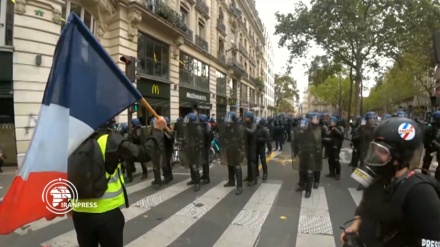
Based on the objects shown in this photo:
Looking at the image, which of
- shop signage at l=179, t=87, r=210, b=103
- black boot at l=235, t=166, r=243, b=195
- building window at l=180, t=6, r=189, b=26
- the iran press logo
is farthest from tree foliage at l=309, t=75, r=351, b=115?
the iran press logo

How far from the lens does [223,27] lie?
28.4m

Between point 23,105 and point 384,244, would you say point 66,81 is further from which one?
point 23,105

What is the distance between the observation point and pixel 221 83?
2880 centimetres

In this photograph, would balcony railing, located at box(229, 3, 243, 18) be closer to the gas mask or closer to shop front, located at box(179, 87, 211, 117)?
shop front, located at box(179, 87, 211, 117)

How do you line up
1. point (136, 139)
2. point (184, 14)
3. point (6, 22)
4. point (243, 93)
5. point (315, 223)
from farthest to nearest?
point (243, 93), point (184, 14), point (6, 22), point (136, 139), point (315, 223)

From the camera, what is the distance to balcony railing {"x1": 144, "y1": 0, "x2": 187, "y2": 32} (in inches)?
614

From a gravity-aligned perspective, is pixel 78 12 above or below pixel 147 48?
above

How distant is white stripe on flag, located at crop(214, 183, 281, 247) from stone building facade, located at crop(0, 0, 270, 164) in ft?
24.2

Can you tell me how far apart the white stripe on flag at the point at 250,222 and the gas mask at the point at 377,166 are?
8.70 feet

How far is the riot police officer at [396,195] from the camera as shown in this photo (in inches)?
59.1

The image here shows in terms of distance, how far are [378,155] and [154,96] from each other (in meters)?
15.1

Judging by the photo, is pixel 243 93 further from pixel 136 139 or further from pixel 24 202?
pixel 24 202

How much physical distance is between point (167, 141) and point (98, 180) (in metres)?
5.92

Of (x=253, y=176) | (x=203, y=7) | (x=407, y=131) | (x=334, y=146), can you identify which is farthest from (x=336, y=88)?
(x=407, y=131)
